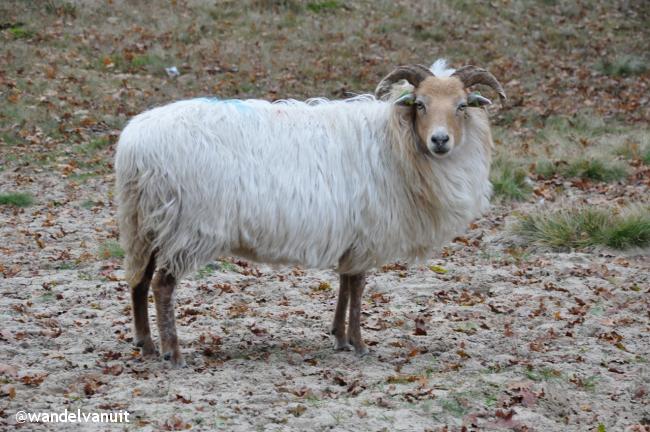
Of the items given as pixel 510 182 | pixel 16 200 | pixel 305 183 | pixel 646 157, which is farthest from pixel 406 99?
pixel 646 157

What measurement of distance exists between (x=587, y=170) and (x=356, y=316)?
6.53 metres

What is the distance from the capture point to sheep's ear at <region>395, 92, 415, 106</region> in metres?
6.22

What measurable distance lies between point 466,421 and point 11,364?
2948mm

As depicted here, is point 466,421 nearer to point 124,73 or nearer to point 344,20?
point 124,73

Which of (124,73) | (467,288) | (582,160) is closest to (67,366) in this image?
(467,288)

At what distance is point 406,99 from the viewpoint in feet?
20.5

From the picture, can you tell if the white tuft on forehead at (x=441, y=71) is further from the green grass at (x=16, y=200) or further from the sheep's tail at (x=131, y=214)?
the green grass at (x=16, y=200)

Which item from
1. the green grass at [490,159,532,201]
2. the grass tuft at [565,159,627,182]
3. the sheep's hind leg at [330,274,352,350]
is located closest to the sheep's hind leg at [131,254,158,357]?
the sheep's hind leg at [330,274,352,350]

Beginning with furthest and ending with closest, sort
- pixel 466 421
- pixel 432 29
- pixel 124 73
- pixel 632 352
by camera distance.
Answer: pixel 432 29, pixel 124 73, pixel 632 352, pixel 466 421

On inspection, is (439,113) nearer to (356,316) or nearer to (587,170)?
(356,316)

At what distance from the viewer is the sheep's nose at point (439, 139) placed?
19.6ft

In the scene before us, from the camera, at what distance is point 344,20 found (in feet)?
64.5

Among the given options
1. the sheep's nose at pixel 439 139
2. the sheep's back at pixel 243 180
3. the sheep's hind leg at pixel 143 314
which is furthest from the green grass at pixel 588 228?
the sheep's hind leg at pixel 143 314

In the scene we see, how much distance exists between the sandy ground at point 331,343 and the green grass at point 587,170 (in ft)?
8.14
